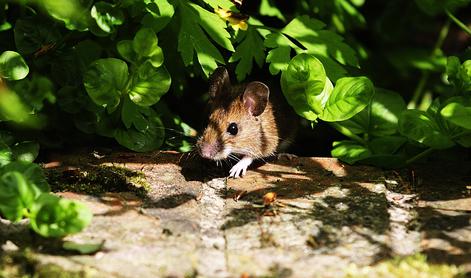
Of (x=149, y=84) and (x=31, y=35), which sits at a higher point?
(x=149, y=84)

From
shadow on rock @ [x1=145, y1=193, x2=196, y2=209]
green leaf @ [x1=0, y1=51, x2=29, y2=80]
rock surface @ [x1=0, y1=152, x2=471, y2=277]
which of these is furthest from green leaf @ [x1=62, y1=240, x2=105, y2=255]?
green leaf @ [x1=0, y1=51, x2=29, y2=80]

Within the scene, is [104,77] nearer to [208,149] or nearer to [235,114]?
[208,149]

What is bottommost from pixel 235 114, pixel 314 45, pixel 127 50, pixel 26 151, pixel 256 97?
pixel 26 151

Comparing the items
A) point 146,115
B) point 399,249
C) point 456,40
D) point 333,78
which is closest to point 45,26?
point 146,115

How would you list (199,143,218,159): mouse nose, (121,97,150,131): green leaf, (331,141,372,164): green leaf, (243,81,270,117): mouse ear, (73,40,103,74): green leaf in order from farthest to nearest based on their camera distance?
(243,81,270,117): mouse ear
(199,143,218,159): mouse nose
(331,141,372,164): green leaf
(73,40,103,74): green leaf
(121,97,150,131): green leaf

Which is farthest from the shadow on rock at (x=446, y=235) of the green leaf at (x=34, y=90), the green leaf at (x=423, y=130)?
the green leaf at (x=34, y=90)

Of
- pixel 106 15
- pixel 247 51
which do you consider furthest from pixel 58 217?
pixel 247 51

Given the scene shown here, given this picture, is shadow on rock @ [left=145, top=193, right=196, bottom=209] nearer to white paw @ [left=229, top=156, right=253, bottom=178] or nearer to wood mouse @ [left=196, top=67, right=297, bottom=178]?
white paw @ [left=229, top=156, right=253, bottom=178]
